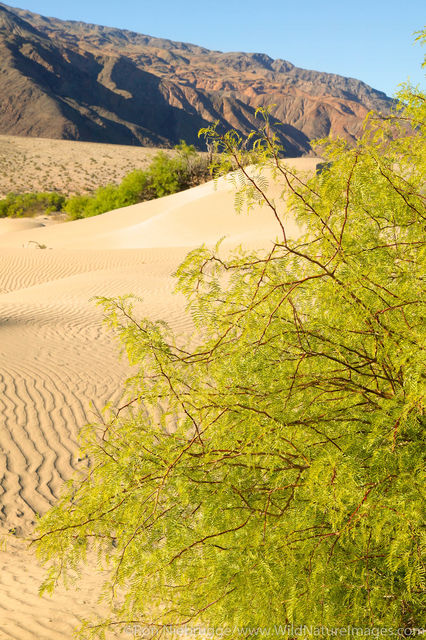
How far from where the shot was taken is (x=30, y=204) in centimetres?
4734

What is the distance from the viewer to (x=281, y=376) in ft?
8.63

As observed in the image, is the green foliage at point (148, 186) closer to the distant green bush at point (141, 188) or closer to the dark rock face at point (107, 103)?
the distant green bush at point (141, 188)

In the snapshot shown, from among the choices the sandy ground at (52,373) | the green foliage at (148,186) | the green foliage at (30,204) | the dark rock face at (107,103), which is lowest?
the sandy ground at (52,373)

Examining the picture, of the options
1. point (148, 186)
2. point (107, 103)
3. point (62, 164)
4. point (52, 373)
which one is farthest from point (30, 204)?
point (107, 103)

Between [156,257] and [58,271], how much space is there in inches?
152

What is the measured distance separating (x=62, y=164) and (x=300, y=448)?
67.4 meters

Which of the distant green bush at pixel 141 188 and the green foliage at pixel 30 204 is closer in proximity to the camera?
the distant green bush at pixel 141 188

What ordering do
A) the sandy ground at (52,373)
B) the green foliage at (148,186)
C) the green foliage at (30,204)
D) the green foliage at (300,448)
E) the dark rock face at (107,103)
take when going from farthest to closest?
1. the dark rock face at (107,103)
2. the green foliage at (30,204)
3. the green foliage at (148,186)
4. the sandy ground at (52,373)
5. the green foliage at (300,448)

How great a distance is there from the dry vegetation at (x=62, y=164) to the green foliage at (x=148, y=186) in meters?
9.87

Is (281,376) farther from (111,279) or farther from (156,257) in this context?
(156,257)

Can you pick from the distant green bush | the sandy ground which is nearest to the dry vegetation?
the distant green bush

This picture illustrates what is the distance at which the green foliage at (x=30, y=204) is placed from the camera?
45500mm

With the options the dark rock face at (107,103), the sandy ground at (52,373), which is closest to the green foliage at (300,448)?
the sandy ground at (52,373)

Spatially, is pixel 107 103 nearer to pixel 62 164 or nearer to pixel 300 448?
pixel 62 164
